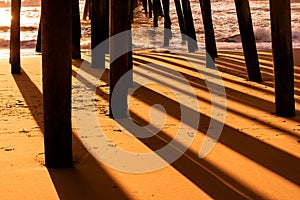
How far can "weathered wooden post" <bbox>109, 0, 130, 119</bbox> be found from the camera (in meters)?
3.74

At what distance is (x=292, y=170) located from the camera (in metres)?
2.71

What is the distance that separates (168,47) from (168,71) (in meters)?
3.82

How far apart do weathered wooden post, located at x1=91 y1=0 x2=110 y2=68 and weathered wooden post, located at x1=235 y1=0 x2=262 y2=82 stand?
175 centimetres

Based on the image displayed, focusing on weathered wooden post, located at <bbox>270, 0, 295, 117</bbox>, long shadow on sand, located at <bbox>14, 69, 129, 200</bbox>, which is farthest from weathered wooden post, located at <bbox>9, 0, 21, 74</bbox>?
long shadow on sand, located at <bbox>14, 69, 129, 200</bbox>

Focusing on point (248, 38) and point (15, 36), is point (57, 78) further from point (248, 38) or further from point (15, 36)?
point (15, 36)

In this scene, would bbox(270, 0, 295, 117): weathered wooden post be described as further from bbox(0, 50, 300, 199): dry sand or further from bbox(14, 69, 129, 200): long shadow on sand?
bbox(14, 69, 129, 200): long shadow on sand

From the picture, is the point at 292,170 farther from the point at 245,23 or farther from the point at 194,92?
the point at 245,23

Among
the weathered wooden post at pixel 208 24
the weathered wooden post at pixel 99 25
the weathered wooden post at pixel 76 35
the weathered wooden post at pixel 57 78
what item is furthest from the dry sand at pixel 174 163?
the weathered wooden post at pixel 76 35

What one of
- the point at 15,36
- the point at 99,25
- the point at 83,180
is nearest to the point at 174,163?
the point at 83,180

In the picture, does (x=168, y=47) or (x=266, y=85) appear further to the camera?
(x=168, y=47)

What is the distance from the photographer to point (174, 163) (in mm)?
2812

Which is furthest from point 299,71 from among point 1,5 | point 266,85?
point 1,5

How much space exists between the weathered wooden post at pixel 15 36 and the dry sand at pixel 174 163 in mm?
1440

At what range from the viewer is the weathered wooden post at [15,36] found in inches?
238
